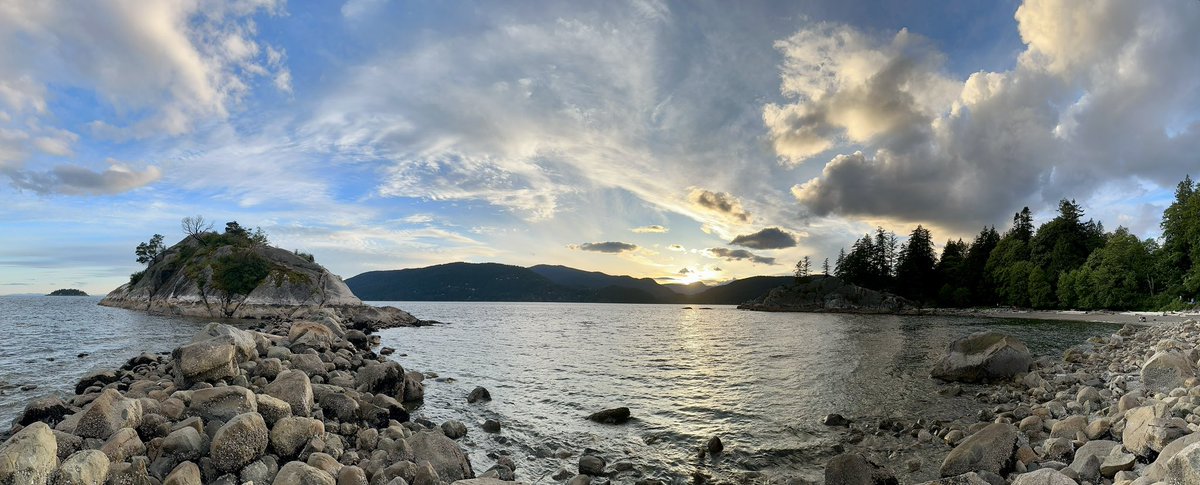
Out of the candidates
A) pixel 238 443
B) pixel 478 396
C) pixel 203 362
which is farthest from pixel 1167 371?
pixel 203 362

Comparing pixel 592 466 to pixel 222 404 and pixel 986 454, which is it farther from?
pixel 986 454

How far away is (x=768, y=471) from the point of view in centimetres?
1181

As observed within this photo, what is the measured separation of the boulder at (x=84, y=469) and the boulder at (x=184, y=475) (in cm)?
85

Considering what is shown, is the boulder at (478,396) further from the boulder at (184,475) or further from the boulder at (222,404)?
the boulder at (184,475)

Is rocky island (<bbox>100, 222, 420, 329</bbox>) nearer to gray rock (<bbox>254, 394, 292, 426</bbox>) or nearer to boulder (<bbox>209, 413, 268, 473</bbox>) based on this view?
gray rock (<bbox>254, 394, 292, 426</bbox>)

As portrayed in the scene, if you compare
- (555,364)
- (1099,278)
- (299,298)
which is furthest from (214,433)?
(1099,278)

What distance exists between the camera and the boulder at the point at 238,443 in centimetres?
891

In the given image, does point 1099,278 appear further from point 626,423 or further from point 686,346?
point 626,423

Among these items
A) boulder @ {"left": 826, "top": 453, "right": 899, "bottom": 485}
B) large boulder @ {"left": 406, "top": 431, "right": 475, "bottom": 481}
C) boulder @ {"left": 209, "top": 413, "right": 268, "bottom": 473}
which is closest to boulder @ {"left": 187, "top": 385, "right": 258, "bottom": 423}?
boulder @ {"left": 209, "top": 413, "right": 268, "bottom": 473}

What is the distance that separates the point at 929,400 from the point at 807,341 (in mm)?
28123

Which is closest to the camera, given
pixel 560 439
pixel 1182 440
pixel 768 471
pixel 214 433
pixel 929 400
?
pixel 1182 440

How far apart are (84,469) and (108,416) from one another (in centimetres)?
258

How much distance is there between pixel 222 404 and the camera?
423 inches

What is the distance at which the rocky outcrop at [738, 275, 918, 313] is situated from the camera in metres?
128
